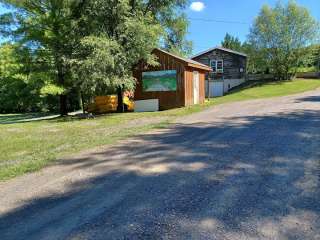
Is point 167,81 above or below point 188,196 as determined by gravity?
above

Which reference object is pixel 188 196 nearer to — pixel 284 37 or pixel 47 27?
pixel 47 27

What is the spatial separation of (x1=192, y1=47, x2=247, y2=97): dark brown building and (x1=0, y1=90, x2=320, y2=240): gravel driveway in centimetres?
2980

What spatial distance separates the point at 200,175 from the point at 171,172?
0.52 m

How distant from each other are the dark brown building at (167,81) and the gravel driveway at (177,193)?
12034 mm

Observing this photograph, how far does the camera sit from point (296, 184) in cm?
448

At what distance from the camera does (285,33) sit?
33625 mm

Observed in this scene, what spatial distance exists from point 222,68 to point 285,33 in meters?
7.24

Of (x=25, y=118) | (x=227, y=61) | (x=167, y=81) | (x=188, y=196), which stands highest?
(x=227, y=61)

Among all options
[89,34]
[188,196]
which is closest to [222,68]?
[89,34]

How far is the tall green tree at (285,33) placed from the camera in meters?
33.7

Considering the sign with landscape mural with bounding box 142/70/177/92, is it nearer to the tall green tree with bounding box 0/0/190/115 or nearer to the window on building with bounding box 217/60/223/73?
the tall green tree with bounding box 0/0/190/115

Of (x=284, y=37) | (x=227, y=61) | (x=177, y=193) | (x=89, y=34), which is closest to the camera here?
(x=177, y=193)

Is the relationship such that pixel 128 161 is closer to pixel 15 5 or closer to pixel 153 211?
pixel 153 211

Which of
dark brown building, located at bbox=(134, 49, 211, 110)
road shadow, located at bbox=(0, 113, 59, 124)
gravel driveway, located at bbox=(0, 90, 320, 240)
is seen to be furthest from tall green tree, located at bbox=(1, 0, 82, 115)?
gravel driveway, located at bbox=(0, 90, 320, 240)
